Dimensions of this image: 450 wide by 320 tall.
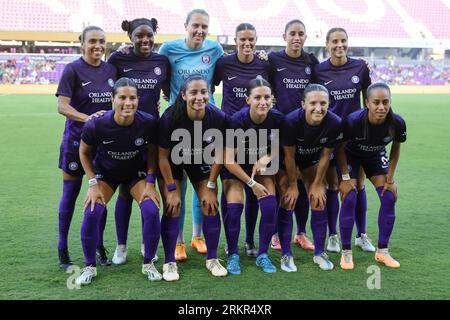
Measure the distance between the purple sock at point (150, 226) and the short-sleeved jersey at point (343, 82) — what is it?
187cm

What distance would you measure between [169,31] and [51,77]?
1142cm

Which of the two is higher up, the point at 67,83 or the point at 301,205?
the point at 67,83

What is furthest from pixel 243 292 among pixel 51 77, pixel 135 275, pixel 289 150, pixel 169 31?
pixel 169 31

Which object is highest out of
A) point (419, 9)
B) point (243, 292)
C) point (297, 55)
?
point (419, 9)

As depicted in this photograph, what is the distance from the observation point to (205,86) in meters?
3.74

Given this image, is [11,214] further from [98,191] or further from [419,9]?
[419,9]

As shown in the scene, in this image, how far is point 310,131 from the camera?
156 inches

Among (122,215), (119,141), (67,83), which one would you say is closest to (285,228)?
(122,215)

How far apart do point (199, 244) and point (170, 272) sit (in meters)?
0.79

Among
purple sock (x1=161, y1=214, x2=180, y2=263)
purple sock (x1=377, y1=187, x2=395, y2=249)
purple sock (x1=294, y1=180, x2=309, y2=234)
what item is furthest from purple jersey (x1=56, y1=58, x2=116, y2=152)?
purple sock (x1=377, y1=187, x2=395, y2=249)

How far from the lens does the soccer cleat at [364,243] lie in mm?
4355

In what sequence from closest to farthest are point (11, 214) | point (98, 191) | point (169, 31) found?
point (98, 191), point (11, 214), point (169, 31)

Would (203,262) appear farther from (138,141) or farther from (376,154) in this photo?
(376,154)
